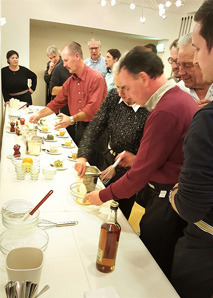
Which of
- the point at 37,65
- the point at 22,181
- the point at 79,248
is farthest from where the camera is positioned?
the point at 37,65

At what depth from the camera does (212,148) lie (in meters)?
0.82

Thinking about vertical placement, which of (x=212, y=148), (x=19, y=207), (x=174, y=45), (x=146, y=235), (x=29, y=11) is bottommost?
(x=146, y=235)

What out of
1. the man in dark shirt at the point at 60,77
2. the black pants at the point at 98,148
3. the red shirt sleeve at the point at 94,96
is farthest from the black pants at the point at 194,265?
the man in dark shirt at the point at 60,77

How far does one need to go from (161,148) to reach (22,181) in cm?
95

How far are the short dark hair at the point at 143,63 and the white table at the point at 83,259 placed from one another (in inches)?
30.8

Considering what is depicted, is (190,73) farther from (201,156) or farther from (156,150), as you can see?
(201,156)

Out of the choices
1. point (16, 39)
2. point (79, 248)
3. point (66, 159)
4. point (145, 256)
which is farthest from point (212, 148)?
point (16, 39)

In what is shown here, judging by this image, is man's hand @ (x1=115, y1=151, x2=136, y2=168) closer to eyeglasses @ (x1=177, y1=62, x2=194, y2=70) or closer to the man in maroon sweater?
the man in maroon sweater

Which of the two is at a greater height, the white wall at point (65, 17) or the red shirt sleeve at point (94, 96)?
the white wall at point (65, 17)

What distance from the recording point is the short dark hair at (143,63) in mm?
1337

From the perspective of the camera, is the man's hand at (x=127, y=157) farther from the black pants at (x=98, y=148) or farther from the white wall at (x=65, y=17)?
the white wall at (x=65, y=17)

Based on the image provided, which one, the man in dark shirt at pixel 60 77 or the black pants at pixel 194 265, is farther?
the man in dark shirt at pixel 60 77

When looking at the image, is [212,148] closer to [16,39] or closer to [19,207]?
[19,207]

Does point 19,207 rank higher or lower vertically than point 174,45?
lower
